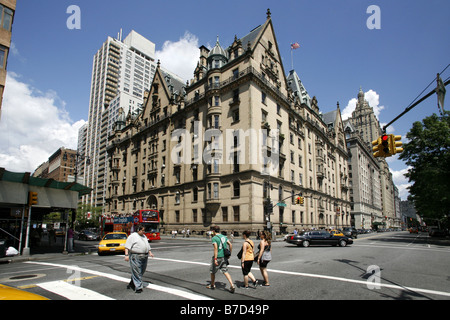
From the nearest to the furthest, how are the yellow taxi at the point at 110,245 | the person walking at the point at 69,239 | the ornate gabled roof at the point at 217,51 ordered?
the yellow taxi at the point at 110,245, the person walking at the point at 69,239, the ornate gabled roof at the point at 217,51

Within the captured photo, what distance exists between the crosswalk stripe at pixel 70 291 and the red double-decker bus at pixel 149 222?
24.7m

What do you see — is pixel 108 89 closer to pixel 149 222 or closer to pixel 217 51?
pixel 217 51

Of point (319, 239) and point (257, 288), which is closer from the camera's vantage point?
point (257, 288)

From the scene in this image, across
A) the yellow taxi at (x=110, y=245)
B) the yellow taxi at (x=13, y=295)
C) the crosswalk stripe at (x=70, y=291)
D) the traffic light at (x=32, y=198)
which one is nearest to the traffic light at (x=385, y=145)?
the crosswalk stripe at (x=70, y=291)

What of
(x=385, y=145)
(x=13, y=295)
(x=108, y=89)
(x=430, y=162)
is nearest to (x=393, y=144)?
(x=385, y=145)

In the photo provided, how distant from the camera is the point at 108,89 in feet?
428

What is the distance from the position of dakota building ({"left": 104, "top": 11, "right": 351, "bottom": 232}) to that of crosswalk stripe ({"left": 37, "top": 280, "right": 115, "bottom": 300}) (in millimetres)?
27264

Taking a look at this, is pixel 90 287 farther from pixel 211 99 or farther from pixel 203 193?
pixel 211 99

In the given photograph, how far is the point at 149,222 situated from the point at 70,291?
88.0ft

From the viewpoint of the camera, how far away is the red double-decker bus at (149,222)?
107ft

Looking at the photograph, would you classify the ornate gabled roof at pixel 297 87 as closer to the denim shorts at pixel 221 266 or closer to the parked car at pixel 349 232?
the parked car at pixel 349 232

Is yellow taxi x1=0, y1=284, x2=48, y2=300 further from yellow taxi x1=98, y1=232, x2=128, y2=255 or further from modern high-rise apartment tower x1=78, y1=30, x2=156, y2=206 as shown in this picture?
modern high-rise apartment tower x1=78, y1=30, x2=156, y2=206

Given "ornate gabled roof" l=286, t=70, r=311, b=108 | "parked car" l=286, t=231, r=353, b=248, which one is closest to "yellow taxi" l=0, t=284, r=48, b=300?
"parked car" l=286, t=231, r=353, b=248

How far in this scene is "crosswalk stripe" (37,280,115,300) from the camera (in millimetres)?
6707
